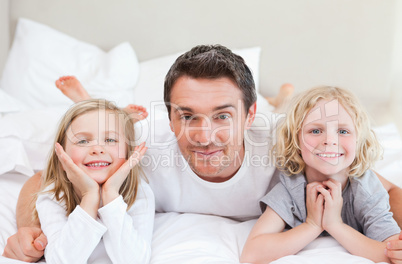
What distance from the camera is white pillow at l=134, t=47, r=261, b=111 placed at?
201 centimetres

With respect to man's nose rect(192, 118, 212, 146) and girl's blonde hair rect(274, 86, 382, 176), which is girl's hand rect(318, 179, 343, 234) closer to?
girl's blonde hair rect(274, 86, 382, 176)

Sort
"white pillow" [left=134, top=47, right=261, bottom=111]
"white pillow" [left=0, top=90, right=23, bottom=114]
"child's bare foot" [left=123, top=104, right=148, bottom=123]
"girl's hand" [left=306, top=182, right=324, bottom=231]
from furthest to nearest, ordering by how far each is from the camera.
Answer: "white pillow" [left=134, top=47, right=261, bottom=111], "white pillow" [left=0, top=90, right=23, bottom=114], "child's bare foot" [left=123, top=104, right=148, bottom=123], "girl's hand" [left=306, top=182, right=324, bottom=231]

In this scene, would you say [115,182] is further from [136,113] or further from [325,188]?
[325,188]

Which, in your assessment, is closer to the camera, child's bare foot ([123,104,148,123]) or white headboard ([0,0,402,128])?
child's bare foot ([123,104,148,123])

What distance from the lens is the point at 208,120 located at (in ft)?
3.84

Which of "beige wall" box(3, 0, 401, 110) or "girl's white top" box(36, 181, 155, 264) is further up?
"beige wall" box(3, 0, 401, 110)

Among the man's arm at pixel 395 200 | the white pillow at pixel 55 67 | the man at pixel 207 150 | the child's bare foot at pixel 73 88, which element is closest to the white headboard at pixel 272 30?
the white pillow at pixel 55 67

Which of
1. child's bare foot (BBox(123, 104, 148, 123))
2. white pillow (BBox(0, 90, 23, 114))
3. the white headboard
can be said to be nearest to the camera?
child's bare foot (BBox(123, 104, 148, 123))

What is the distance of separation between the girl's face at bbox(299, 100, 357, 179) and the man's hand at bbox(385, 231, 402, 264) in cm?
23

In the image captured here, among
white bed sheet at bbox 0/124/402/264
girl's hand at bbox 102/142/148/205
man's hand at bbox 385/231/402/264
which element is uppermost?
girl's hand at bbox 102/142/148/205

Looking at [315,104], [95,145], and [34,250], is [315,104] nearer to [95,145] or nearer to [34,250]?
[95,145]

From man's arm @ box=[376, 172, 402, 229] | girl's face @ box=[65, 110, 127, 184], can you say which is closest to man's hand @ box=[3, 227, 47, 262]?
girl's face @ box=[65, 110, 127, 184]

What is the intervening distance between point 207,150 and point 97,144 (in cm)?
31

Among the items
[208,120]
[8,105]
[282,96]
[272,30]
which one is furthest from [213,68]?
→ [272,30]
